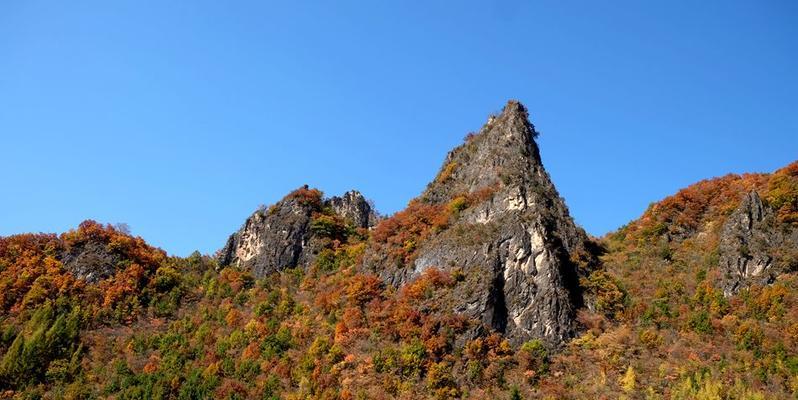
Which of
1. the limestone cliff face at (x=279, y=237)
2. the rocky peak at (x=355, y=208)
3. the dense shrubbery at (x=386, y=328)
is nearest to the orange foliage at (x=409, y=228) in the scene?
the dense shrubbery at (x=386, y=328)

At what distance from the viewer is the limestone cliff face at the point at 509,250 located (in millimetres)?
61062

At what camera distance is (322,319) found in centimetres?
6850

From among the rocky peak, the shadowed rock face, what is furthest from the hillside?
the rocky peak

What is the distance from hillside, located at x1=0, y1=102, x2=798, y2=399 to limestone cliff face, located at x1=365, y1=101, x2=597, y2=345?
21 centimetres

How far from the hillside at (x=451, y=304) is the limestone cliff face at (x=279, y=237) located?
0.35 meters

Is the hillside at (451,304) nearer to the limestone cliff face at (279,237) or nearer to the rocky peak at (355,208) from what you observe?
the limestone cliff face at (279,237)

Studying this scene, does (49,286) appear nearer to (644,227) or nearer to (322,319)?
(322,319)

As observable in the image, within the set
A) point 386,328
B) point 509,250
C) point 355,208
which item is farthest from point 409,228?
point 355,208

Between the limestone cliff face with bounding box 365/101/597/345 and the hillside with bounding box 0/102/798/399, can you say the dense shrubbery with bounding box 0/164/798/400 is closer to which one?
the hillside with bounding box 0/102/798/399

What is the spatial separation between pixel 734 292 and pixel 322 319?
3905cm

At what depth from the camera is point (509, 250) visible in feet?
214

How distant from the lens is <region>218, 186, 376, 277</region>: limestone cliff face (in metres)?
84.7

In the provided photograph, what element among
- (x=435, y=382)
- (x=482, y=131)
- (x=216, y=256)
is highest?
(x=482, y=131)

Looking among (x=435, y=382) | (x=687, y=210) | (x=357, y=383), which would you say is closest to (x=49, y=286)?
(x=357, y=383)
